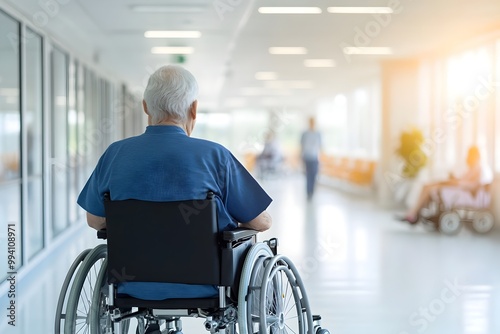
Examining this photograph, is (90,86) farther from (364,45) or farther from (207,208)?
(207,208)

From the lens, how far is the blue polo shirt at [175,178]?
2506mm

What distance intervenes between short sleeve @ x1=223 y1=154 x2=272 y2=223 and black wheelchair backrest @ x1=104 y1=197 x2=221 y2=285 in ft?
0.42

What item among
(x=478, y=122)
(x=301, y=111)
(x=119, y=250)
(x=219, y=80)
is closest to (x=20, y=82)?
(x=119, y=250)

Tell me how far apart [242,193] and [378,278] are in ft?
10.7

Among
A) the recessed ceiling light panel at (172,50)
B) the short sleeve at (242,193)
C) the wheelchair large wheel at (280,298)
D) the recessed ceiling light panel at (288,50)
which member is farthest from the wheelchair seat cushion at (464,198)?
the short sleeve at (242,193)

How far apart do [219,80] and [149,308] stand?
44.8 feet

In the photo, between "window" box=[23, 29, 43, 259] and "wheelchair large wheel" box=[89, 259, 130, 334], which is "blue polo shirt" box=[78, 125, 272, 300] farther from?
"window" box=[23, 29, 43, 259]

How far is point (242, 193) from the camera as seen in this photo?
2578mm

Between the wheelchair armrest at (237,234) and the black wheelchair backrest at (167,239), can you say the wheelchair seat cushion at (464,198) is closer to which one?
the wheelchair armrest at (237,234)

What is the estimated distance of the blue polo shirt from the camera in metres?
2.51

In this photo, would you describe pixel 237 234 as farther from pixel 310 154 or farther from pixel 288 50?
pixel 310 154

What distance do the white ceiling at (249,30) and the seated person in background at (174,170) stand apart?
3.03 meters

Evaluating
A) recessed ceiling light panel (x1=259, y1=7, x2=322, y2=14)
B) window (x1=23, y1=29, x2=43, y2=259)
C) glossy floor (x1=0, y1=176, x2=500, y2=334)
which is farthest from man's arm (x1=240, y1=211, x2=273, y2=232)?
recessed ceiling light panel (x1=259, y1=7, x2=322, y2=14)

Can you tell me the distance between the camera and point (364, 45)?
9.91 meters
